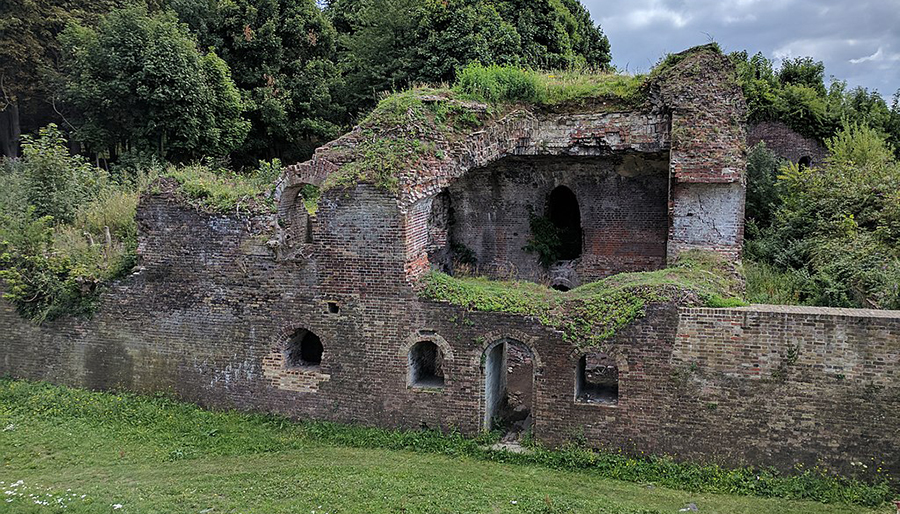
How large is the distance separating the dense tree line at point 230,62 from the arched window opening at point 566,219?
7.72 m

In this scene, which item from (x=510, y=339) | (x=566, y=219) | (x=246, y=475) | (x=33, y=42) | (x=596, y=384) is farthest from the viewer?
(x=33, y=42)

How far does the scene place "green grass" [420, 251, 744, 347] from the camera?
8.97 metres

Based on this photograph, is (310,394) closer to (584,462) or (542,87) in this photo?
(584,462)

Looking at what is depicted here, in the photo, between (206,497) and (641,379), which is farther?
(641,379)

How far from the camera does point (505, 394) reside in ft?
37.3

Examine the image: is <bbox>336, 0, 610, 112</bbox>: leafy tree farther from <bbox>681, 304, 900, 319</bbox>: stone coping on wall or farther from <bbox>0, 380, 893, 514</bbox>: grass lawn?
<bbox>0, 380, 893, 514</bbox>: grass lawn

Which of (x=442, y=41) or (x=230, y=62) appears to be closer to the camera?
(x=442, y=41)

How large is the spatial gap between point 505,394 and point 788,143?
1883cm

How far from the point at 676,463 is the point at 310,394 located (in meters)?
5.83

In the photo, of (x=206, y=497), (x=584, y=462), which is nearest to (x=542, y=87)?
(x=584, y=462)

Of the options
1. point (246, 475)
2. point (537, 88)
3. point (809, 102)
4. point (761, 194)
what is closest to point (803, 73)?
point (809, 102)

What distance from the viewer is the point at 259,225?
35.0ft

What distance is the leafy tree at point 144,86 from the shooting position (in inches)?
818

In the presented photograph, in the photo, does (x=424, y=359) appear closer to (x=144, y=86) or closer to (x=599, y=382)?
(x=599, y=382)
